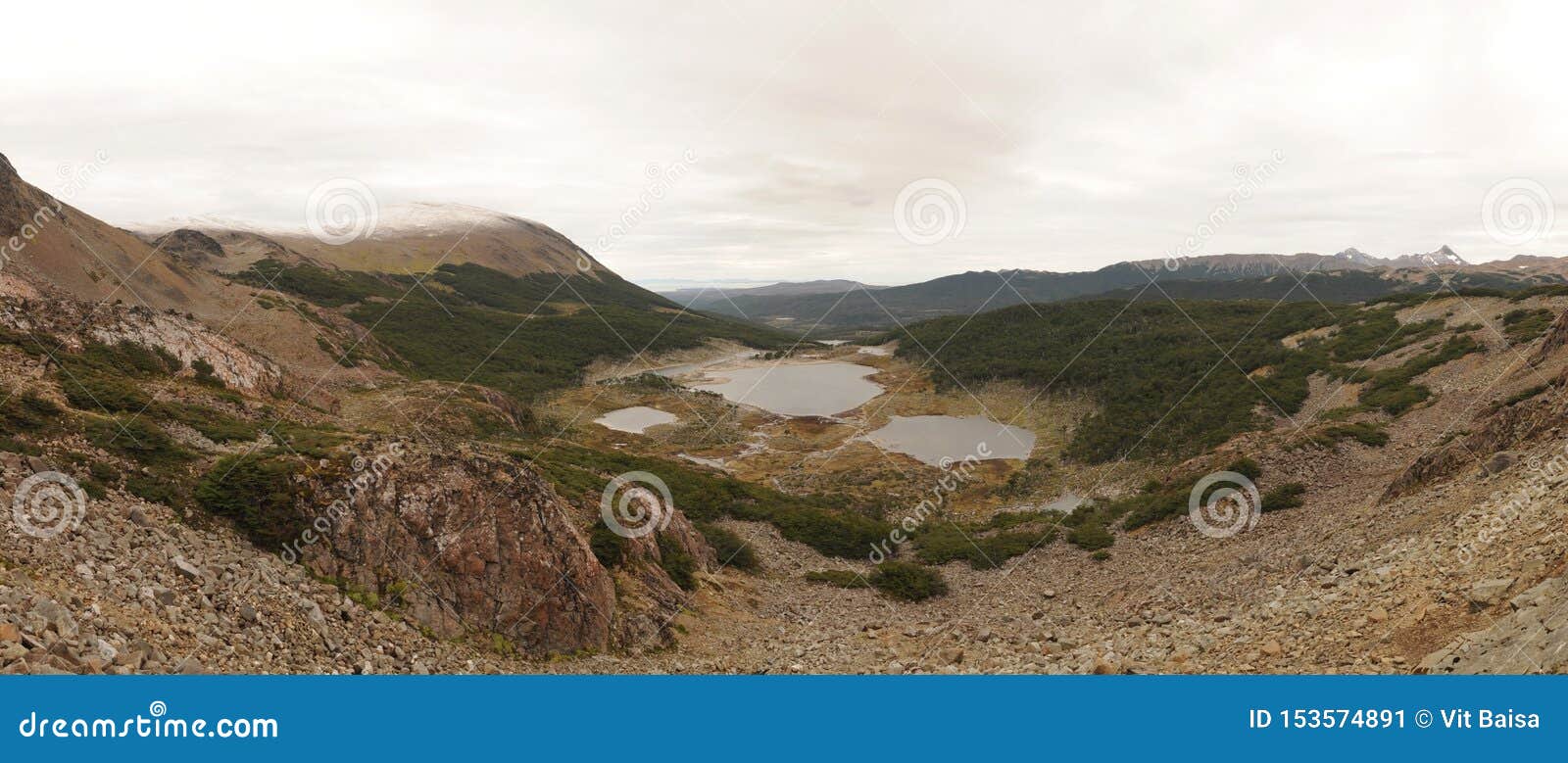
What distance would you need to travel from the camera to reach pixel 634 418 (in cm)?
7638

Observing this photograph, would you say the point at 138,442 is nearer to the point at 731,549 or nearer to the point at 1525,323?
the point at 731,549

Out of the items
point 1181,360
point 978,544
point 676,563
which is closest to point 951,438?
point 1181,360

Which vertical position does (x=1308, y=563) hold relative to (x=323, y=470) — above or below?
above

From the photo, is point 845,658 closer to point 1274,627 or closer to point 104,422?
point 1274,627

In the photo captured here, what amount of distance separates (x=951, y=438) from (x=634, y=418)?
34989 millimetres

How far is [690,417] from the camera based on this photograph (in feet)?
252

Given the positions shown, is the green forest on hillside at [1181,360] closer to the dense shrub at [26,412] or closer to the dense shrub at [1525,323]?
the dense shrub at [1525,323]

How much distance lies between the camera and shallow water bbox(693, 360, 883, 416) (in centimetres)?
8650

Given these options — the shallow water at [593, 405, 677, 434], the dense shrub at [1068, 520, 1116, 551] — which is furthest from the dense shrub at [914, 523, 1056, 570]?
the shallow water at [593, 405, 677, 434]

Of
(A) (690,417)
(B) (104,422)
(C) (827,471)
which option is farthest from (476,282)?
(B) (104,422)

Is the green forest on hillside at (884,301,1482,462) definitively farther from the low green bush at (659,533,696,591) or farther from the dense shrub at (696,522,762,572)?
the low green bush at (659,533,696,591)

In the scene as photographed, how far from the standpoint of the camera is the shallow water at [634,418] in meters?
71.7

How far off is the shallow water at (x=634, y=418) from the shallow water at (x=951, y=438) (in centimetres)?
2369

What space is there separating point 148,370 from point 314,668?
2160cm
